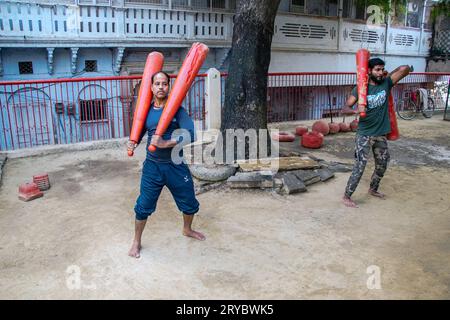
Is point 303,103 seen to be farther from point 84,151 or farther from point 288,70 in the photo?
point 84,151

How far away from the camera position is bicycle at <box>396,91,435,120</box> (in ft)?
42.0

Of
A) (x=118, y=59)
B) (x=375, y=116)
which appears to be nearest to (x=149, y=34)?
(x=118, y=59)

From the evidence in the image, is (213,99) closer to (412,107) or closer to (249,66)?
(249,66)

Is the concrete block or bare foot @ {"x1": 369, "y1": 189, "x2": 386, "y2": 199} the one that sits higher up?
the concrete block

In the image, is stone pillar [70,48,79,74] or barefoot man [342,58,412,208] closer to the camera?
barefoot man [342,58,412,208]

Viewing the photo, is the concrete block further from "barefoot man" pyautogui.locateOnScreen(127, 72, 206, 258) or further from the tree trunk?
"barefoot man" pyautogui.locateOnScreen(127, 72, 206, 258)

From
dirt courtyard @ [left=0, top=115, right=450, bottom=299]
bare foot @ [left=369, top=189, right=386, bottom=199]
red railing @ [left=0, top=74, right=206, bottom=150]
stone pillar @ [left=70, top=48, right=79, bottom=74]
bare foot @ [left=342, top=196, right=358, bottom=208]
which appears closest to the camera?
dirt courtyard @ [left=0, top=115, right=450, bottom=299]

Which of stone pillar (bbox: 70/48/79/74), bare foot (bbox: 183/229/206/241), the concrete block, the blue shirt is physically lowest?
bare foot (bbox: 183/229/206/241)

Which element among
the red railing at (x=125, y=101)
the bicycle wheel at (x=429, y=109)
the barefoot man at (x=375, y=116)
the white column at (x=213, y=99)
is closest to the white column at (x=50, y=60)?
the red railing at (x=125, y=101)

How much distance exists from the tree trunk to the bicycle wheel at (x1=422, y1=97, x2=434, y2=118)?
841 centimetres

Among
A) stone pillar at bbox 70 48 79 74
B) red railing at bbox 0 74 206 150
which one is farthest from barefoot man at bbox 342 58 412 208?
stone pillar at bbox 70 48 79 74

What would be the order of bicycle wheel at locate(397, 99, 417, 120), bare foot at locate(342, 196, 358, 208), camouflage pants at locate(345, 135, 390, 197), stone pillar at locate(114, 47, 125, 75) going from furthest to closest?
bicycle wheel at locate(397, 99, 417, 120) < stone pillar at locate(114, 47, 125, 75) < bare foot at locate(342, 196, 358, 208) < camouflage pants at locate(345, 135, 390, 197)

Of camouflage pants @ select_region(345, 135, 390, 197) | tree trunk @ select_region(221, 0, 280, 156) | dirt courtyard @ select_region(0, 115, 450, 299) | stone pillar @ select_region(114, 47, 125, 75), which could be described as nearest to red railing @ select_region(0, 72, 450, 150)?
stone pillar @ select_region(114, 47, 125, 75)

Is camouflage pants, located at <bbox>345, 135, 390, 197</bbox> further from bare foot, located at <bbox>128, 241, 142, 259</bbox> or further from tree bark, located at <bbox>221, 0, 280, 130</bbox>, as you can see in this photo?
bare foot, located at <bbox>128, 241, 142, 259</bbox>
